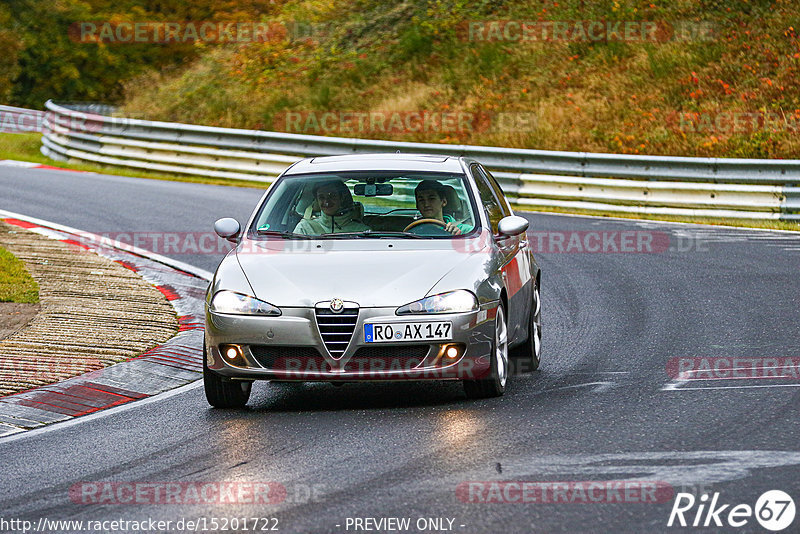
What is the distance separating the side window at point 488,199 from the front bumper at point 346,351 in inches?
57.4

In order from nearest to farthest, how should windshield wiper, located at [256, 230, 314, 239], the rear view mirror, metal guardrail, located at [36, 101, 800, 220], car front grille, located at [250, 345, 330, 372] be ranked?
car front grille, located at [250, 345, 330, 372]
windshield wiper, located at [256, 230, 314, 239]
the rear view mirror
metal guardrail, located at [36, 101, 800, 220]

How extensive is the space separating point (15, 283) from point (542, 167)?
11.5 m

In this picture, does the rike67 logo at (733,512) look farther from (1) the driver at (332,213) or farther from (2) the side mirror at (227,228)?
(2) the side mirror at (227,228)

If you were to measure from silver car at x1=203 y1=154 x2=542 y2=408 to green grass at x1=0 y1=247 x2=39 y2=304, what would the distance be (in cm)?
405

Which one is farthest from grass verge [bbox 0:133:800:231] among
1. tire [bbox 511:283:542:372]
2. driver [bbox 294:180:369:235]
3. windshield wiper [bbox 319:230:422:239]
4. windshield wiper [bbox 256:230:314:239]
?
windshield wiper [bbox 256:230:314:239]

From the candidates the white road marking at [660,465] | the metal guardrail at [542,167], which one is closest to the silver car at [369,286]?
the white road marking at [660,465]

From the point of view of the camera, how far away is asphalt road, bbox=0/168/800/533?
5672 millimetres

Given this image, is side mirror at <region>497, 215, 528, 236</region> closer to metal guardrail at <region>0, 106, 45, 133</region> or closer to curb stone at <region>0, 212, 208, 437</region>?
curb stone at <region>0, 212, 208, 437</region>

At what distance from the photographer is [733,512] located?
17.7 feet

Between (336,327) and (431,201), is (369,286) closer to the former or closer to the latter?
(336,327)

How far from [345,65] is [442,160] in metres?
24.4

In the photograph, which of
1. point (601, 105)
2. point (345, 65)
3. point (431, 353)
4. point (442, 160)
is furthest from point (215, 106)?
point (431, 353)

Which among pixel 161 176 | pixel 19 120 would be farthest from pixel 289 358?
pixel 19 120

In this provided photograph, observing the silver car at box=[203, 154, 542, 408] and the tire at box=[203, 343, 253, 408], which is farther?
the tire at box=[203, 343, 253, 408]
